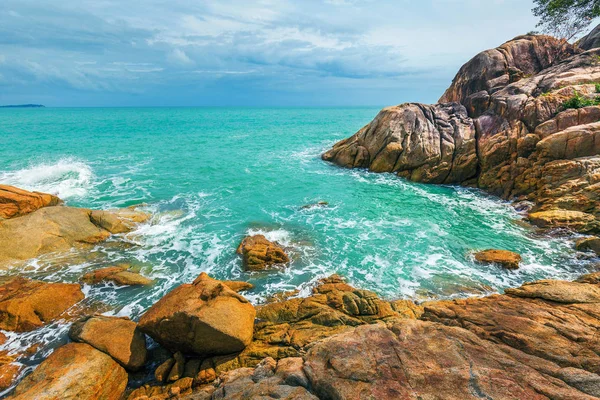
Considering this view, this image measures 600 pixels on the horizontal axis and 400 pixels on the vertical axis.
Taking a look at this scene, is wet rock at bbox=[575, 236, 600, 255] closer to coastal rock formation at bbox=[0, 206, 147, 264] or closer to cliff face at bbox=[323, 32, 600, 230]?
cliff face at bbox=[323, 32, 600, 230]

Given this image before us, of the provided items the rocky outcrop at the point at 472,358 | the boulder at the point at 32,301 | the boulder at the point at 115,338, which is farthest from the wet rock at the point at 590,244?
the boulder at the point at 32,301

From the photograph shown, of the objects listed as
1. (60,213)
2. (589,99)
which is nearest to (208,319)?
(60,213)

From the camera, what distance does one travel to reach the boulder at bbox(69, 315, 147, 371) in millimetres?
9671

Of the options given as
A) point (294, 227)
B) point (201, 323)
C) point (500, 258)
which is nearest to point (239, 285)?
point (201, 323)

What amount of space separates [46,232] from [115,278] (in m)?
6.40

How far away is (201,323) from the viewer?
9633 millimetres

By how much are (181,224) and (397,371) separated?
17796 millimetres

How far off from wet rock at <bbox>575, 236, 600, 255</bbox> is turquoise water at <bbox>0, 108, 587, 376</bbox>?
2.73 ft

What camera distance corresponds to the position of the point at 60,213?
1822 centimetres

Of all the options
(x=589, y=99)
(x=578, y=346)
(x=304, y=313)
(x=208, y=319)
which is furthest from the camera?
(x=589, y=99)

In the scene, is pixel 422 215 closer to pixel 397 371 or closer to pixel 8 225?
pixel 397 371

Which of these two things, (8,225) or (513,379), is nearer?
(513,379)

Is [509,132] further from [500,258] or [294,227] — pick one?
[294,227]

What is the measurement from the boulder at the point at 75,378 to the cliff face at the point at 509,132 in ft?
83.8
